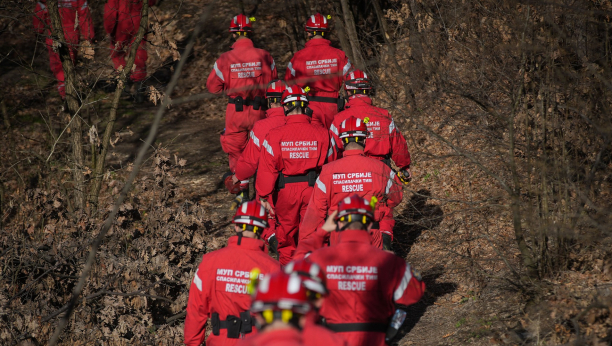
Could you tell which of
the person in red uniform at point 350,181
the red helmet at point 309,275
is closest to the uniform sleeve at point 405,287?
the red helmet at point 309,275

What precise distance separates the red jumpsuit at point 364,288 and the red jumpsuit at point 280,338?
168 centimetres

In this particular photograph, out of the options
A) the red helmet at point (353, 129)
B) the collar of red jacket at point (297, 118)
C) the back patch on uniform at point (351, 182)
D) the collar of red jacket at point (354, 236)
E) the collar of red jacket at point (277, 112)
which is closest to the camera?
the collar of red jacket at point (354, 236)

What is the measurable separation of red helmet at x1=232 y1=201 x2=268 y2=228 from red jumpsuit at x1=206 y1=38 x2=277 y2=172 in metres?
5.09

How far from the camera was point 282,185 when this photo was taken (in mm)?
8156

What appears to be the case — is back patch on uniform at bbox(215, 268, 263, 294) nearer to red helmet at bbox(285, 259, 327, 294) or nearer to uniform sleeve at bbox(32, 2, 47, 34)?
red helmet at bbox(285, 259, 327, 294)

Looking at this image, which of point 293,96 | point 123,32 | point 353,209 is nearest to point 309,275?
point 353,209

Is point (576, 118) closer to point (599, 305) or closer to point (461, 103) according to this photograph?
point (461, 103)

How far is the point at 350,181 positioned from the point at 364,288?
7.65ft

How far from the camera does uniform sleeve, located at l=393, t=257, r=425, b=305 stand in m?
4.71

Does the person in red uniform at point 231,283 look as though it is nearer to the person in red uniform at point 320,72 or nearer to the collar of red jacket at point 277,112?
the collar of red jacket at point 277,112

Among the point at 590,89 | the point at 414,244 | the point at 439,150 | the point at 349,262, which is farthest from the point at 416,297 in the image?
the point at 439,150

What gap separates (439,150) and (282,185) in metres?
5.12

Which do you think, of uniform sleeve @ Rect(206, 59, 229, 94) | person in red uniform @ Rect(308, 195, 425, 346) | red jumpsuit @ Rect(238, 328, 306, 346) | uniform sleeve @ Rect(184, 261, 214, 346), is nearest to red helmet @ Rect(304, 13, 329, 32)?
uniform sleeve @ Rect(206, 59, 229, 94)

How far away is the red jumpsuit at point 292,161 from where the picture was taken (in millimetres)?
7910
